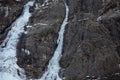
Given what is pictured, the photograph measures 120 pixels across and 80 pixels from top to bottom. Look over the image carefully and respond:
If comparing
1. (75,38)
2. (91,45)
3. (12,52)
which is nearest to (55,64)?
(75,38)

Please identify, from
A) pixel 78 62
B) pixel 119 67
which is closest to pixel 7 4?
pixel 78 62

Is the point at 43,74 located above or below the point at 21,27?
below

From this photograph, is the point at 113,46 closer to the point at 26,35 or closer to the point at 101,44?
the point at 101,44

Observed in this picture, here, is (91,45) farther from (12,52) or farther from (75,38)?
(12,52)

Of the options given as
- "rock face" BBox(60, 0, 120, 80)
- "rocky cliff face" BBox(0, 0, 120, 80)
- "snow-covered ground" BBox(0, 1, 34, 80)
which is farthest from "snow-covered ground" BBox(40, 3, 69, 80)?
"snow-covered ground" BBox(0, 1, 34, 80)

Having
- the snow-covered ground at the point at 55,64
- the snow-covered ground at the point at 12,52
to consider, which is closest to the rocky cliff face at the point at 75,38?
the snow-covered ground at the point at 55,64

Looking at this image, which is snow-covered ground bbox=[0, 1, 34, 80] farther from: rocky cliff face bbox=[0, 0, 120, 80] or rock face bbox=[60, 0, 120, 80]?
rock face bbox=[60, 0, 120, 80]

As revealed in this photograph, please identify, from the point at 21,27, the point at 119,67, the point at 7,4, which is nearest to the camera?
the point at 119,67

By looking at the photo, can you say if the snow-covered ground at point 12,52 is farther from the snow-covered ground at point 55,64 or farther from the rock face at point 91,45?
the rock face at point 91,45
